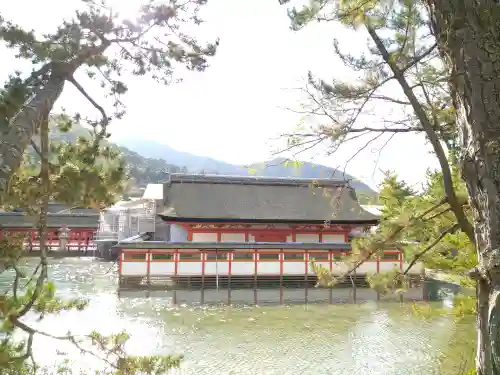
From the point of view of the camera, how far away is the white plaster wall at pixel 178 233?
49.3 feet

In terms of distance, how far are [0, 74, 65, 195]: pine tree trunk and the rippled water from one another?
494 cm

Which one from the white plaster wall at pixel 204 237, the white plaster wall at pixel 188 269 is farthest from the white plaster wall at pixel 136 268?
the white plaster wall at pixel 204 237

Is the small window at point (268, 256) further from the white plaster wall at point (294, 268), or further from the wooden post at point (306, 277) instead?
the wooden post at point (306, 277)

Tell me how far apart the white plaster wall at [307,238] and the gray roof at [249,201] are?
692mm

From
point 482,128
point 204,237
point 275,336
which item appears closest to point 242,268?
point 204,237

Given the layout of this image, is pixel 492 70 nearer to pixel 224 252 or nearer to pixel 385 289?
pixel 385 289

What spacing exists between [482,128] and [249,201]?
45.6 feet

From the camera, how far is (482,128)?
2.28 meters

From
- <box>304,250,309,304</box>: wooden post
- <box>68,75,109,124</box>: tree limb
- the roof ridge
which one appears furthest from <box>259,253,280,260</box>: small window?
<box>68,75,109,124</box>: tree limb

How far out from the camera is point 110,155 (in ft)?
11.0

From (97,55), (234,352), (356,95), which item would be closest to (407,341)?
(234,352)

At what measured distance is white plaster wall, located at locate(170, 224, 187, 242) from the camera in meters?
15.0

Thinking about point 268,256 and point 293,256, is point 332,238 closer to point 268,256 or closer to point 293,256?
point 293,256

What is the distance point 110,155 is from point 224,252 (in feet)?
31.3
